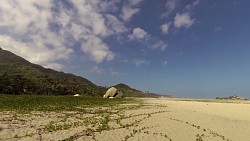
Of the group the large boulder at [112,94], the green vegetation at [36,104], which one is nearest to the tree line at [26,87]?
the large boulder at [112,94]

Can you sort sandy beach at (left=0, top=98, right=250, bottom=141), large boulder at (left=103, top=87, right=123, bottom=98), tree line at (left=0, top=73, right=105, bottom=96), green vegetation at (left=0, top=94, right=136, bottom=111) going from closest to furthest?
sandy beach at (left=0, top=98, right=250, bottom=141)
green vegetation at (left=0, top=94, right=136, bottom=111)
tree line at (left=0, top=73, right=105, bottom=96)
large boulder at (left=103, top=87, right=123, bottom=98)

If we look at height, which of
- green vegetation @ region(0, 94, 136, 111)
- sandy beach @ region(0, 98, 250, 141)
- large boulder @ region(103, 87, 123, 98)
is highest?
large boulder @ region(103, 87, 123, 98)

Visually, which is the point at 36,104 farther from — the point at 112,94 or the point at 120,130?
the point at 112,94

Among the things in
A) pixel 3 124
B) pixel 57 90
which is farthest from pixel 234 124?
pixel 57 90

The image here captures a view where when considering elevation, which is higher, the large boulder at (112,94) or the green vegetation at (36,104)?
the large boulder at (112,94)

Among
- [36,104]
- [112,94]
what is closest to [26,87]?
[112,94]

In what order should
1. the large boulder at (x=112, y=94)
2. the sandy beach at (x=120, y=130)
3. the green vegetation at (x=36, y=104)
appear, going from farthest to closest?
the large boulder at (x=112, y=94) → the green vegetation at (x=36, y=104) → the sandy beach at (x=120, y=130)

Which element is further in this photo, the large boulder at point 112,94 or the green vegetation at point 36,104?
the large boulder at point 112,94

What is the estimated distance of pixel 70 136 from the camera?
25.3 m

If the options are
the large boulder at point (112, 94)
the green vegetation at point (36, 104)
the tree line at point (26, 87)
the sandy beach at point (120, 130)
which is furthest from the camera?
the large boulder at point (112, 94)

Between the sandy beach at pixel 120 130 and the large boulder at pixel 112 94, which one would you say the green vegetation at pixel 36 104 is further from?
the large boulder at pixel 112 94

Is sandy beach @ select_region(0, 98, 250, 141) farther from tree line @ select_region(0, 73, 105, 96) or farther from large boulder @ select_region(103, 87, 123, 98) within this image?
large boulder @ select_region(103, 87, 123, 98)

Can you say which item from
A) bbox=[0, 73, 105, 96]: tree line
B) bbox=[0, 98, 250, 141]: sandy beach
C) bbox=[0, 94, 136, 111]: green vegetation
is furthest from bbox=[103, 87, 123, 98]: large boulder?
bbox=[0, 98, 250, 141]: sandy beach

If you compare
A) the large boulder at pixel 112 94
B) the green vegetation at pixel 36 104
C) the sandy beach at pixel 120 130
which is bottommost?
the sandy beach at pixel 120 130
